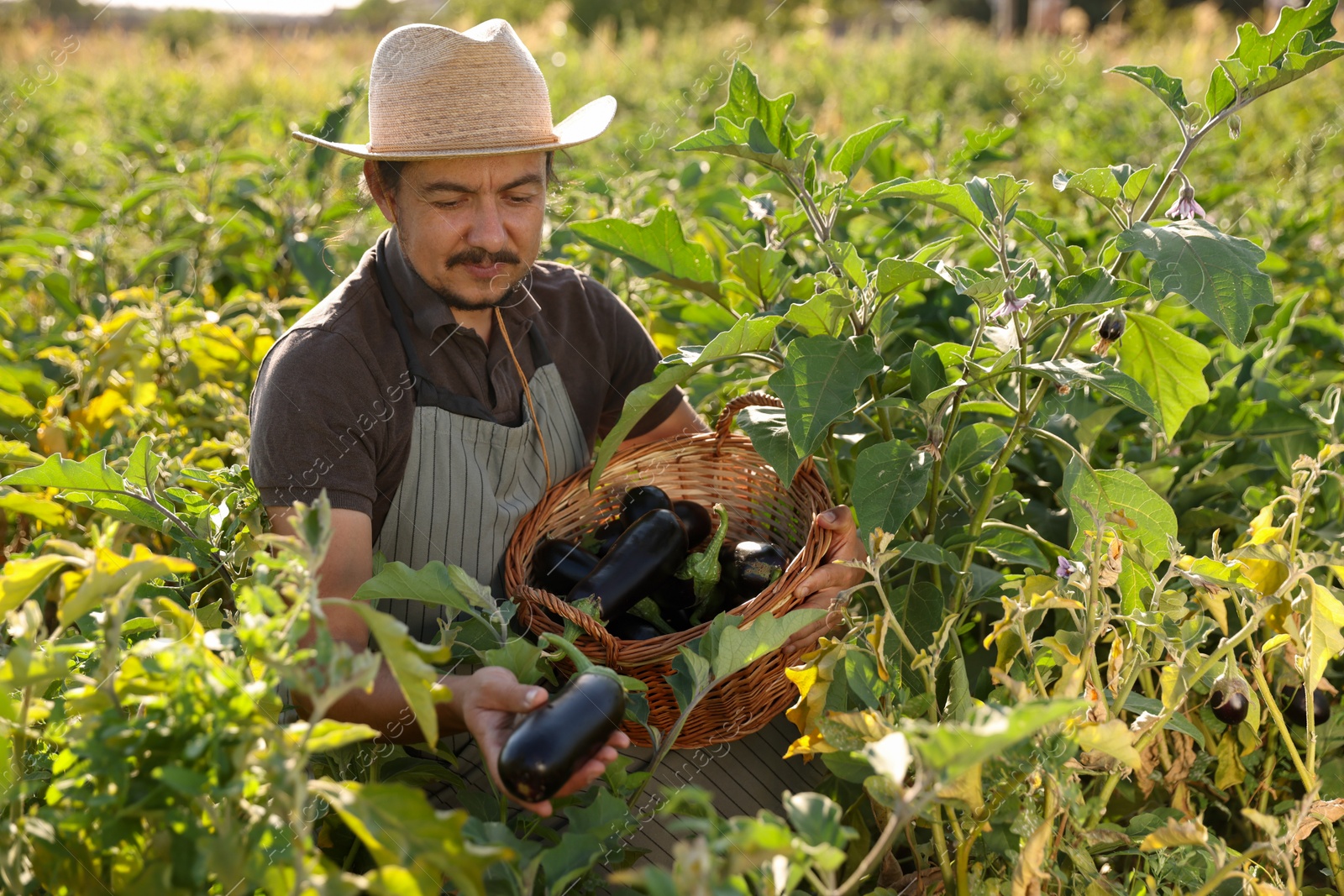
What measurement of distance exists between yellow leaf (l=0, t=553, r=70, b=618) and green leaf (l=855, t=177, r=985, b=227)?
3.42 ft

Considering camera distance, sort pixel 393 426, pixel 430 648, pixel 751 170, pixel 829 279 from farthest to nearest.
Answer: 1. pixel 751 170
2. pixel 393 426
3. pixel 829 279
4. pixel 430 648

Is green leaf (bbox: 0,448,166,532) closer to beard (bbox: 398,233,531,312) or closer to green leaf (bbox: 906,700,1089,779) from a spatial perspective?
beard (bbox: 398,233,531,312)

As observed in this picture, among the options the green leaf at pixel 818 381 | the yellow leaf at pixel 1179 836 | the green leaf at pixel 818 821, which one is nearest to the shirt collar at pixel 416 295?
the green leaf at pixel 818 381

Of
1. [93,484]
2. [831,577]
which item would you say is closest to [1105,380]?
[831,577]

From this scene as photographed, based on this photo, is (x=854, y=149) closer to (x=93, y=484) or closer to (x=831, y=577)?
(x=831, y=577)

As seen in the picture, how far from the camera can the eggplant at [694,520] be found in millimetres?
1922

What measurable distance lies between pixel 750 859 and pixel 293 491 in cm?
100

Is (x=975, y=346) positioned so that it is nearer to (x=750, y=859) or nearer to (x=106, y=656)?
(x=750, y=859)

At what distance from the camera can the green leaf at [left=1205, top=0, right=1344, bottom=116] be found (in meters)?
1.33

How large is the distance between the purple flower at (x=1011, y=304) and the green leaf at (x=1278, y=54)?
1.12 ft

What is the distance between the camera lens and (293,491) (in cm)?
161

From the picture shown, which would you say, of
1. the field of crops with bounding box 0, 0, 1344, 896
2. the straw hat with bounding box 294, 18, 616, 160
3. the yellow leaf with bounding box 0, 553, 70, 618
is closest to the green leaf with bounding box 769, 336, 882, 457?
the field of crops with bounding box 0, 0, 1344, 896

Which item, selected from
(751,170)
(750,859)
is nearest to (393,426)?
(750,859)

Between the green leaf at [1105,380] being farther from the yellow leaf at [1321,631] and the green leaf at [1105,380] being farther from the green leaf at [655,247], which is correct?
the green leaf at [655,247]
